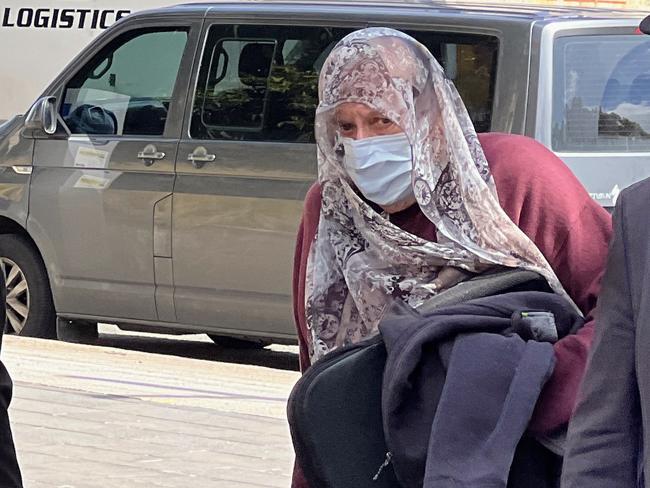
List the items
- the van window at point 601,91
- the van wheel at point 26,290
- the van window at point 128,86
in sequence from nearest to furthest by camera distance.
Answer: the van window at point 601,91, the van window at point 128,86, the van wheel at point 26,290

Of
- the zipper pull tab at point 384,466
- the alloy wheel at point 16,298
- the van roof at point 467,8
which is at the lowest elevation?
the alloy wheel at point 16,298

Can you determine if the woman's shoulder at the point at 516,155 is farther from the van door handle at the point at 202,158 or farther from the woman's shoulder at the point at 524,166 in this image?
the van door handle at the point at 202,158

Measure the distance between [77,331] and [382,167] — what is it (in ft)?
18.4

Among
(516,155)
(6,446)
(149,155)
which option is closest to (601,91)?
(149,155)

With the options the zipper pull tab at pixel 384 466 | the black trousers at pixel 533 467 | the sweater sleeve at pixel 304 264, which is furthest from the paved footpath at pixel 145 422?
the black trousers at pixel 533 467

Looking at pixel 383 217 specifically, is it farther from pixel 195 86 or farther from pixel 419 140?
pixel 195 86

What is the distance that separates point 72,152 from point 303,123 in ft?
4.46

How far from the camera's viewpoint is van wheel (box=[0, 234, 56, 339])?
782 centimetres

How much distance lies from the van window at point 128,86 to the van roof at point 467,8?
0.68 ft

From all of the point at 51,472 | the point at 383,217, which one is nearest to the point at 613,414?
the point at 383,217

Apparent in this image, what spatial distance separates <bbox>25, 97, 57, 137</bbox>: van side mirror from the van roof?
0.76 m

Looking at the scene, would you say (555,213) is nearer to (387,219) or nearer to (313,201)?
(387,219)

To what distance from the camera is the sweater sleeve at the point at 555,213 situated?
8.60 ft

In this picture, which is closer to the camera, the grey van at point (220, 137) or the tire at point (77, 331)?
the grey van at point (220, 137)
